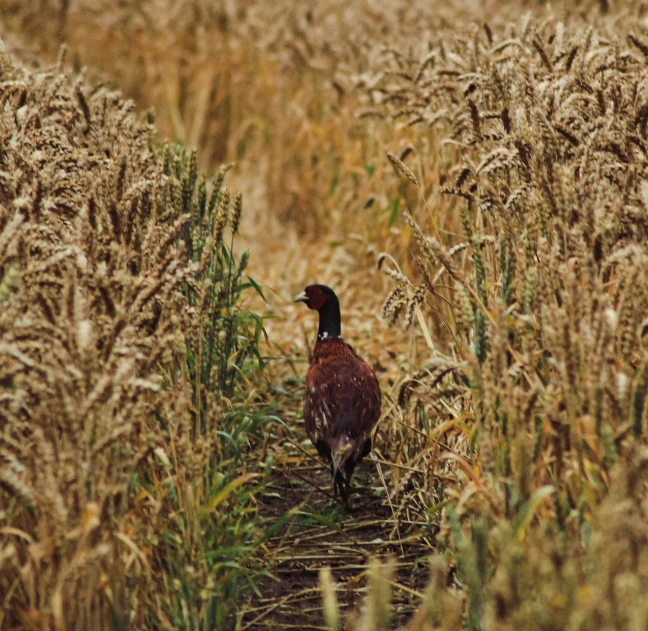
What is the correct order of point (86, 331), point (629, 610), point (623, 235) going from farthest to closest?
point (623, 235) < point (86, 331) < point (629, 610)

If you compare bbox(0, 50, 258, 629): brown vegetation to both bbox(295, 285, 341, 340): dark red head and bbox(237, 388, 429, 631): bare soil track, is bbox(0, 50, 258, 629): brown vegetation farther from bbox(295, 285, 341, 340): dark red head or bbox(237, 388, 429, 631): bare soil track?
bbox(295, 285, 341, 340): dark red head

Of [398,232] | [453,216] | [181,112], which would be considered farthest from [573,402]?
[181,112]

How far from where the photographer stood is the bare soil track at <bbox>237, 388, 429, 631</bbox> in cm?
349

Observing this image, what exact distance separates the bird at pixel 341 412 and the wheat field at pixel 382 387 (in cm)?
15

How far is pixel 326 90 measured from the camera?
364 inches

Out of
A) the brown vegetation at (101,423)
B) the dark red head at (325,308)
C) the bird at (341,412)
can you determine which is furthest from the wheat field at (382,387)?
the dark red head at (325,308)

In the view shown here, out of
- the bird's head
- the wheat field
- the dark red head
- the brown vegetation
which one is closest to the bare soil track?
the wheat field

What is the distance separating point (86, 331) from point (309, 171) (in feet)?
21.7

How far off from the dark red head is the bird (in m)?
0.35

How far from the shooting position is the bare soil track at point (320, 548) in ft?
11.4

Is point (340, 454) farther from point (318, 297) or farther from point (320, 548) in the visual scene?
point (318, 297)

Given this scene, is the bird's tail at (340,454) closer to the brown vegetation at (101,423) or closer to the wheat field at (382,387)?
the wheat field at (382,387)

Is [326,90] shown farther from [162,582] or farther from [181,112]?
[162,582]

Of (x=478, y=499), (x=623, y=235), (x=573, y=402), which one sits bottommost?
(x=478, y=499)
